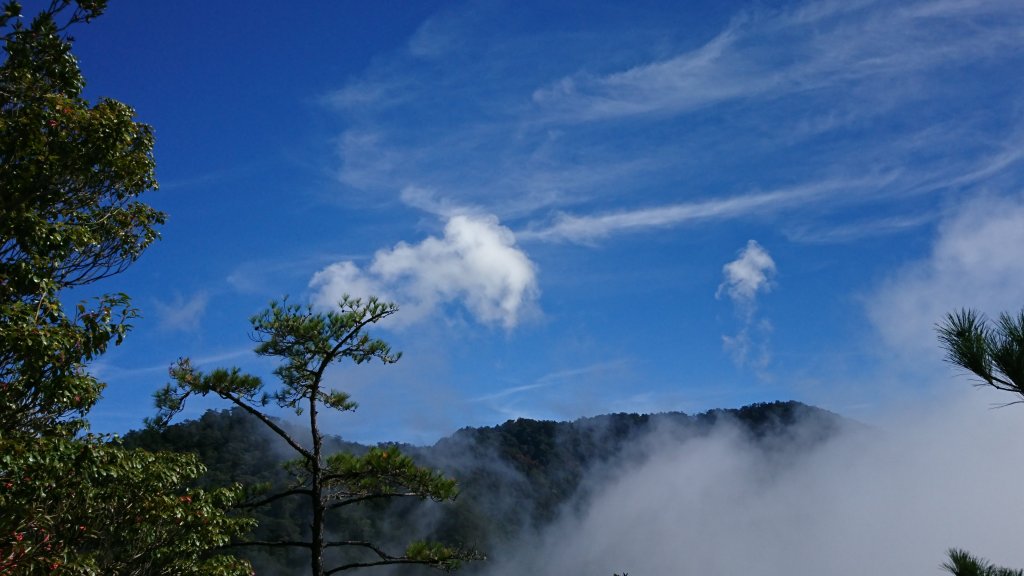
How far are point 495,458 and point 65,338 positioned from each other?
9647cm

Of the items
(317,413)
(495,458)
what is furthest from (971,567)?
(495,458)

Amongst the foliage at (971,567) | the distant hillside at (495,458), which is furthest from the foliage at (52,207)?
the foliage at (971,567)

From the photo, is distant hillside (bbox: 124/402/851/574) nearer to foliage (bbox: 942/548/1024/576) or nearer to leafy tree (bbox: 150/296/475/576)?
leafy tree (bbox: 150/296/475/576)

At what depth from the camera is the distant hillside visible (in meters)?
45.3

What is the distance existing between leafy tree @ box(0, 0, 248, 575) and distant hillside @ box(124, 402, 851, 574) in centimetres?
348

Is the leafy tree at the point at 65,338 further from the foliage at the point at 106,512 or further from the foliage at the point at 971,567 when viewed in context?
the foliage at the point at 971,567

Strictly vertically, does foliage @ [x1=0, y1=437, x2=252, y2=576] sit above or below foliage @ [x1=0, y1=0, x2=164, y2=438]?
below

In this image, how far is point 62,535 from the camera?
7.29 meters

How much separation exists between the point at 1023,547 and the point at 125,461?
134 meters

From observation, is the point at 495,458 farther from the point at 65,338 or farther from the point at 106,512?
the point at 65,338

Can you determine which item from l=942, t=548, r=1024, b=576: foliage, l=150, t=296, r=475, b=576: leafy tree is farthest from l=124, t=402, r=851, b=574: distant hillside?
l=942, t=548, r=1024, b=576: foliage

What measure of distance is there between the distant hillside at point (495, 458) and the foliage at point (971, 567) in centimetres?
677

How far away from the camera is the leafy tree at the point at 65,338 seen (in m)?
6.23

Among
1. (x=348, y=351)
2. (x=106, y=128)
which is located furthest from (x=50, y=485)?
(x=348, y=351)
